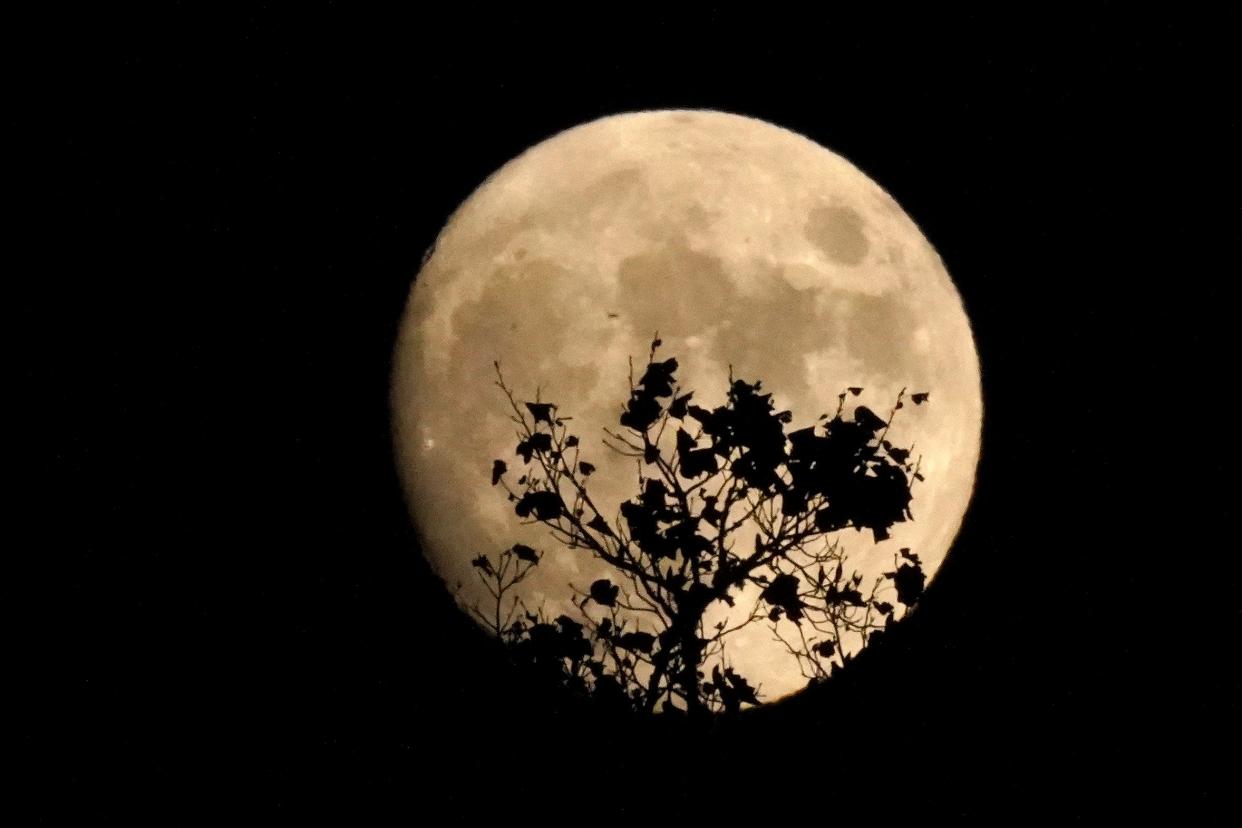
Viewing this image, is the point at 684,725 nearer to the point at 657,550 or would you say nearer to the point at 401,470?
the point at 657,550

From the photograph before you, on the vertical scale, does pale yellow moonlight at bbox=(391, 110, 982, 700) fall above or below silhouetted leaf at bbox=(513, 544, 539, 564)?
above

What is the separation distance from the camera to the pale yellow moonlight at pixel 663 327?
991 centimetres

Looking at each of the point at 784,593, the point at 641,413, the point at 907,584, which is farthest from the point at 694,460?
the point at 907,584

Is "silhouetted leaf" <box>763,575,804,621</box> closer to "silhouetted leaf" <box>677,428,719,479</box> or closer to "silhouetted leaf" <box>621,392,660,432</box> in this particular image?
"silhouetted leaf" <box>677,428,719,479</box>

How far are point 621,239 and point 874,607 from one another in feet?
15.0

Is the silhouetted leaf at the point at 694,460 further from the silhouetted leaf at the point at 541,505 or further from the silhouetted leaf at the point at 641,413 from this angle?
the silhouetted leaf at the point at 541,505

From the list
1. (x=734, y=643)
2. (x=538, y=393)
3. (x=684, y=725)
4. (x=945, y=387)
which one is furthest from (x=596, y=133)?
(x=684, y=725)

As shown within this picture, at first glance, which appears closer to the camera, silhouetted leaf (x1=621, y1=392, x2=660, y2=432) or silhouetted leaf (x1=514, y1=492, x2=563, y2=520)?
silhouetted leaf (x1=621, y1=392, x2=660, y2=432)

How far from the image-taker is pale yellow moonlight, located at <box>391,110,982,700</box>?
32.5 feet

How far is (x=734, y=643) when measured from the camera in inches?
414

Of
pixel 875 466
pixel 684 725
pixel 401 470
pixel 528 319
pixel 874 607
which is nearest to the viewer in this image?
pixel 875 466

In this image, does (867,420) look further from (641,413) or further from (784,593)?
(641,413)

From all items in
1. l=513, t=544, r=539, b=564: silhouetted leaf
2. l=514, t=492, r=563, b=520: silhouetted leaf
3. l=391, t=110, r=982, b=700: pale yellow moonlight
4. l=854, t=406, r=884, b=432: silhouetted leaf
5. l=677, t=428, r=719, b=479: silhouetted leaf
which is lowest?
l=677, t=428, r=719, b=479: silhouetted leaf

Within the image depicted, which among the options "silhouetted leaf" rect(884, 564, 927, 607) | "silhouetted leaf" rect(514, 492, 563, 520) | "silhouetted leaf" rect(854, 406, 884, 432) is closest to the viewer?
"silhouetted leaf" rect(854, 406, 884, 432)
